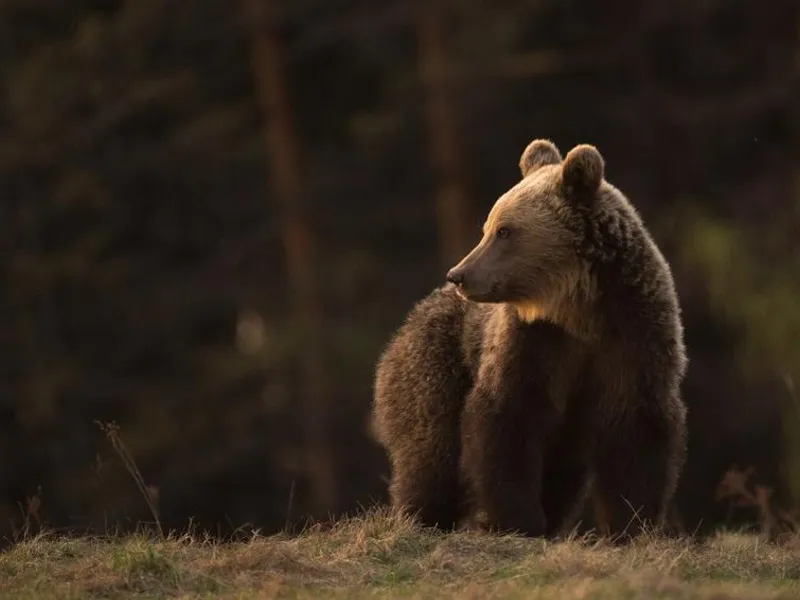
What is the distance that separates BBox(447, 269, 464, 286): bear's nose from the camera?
8648 mm

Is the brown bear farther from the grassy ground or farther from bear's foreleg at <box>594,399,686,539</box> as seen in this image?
the grassy ground

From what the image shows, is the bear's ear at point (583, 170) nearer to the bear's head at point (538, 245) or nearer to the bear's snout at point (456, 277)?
the bear's head at point (538, 245)

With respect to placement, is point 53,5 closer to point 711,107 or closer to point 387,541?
point 711,107

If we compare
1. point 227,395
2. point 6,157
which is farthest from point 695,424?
point 6,157

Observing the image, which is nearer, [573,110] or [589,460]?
[589,460]

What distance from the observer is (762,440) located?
22969 millimetres

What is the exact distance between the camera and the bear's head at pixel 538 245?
8.74m

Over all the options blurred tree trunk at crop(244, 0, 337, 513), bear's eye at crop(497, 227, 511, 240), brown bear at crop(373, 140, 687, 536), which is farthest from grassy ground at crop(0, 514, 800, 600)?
blurred tree trunk at crop(244, 0, 337, 513)

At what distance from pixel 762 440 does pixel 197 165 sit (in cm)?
921

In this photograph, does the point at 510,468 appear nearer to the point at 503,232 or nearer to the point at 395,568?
the point at 395,568

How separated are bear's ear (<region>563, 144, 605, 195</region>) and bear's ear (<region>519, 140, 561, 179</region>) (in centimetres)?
80

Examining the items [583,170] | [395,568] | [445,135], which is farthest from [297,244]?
[395,568]

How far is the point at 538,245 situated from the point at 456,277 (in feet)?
1.71

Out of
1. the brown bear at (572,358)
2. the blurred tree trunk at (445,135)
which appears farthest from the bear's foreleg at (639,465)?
the blurred tree trunk at (445,135)
